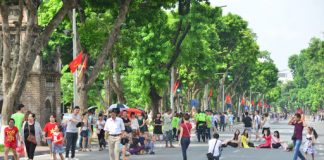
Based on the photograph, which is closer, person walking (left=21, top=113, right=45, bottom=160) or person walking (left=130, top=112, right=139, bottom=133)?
person walking (left=21, top=113, right=45, bottom=160)

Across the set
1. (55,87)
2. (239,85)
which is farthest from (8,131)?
(239,85)

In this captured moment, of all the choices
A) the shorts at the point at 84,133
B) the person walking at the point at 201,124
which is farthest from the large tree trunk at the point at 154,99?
the shorts at the point at 84,133

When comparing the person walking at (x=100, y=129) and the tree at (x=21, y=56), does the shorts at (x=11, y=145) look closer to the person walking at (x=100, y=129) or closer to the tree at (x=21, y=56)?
the tree at (x=21, y=56)

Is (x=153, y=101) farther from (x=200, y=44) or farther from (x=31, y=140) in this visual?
(x=31, y=140)

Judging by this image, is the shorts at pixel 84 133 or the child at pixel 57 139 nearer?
the child at pixel 57 139

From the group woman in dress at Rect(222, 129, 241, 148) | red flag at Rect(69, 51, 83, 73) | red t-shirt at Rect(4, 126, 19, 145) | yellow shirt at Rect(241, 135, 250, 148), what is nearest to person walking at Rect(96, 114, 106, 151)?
red flag at Rect(69, 51, 83, 73)

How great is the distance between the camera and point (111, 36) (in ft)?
123

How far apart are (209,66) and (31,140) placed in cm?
5179

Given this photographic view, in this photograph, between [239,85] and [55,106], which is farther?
[239,85]

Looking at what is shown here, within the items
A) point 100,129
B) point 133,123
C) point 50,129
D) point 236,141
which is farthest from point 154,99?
point 50,129

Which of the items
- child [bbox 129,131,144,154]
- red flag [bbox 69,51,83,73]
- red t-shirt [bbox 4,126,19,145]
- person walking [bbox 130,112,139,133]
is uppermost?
red flag [bbox 69,51,83,73]

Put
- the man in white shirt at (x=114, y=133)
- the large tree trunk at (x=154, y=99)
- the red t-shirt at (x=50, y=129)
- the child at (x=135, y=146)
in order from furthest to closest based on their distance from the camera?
1. the large tree trunk at (x=154, y=99)
2. the child at (x=135, y=146)
3. the red t-shirt at (x=50, y=129)
4. the man in white shirt at (x=114, y=133)

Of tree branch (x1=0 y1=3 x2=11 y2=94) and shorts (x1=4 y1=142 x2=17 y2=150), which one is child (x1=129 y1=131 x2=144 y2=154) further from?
shorts (x1=4 y1=142 x2=17 y2=150)

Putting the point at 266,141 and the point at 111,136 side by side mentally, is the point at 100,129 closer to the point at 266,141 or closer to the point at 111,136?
the point at 266,141
